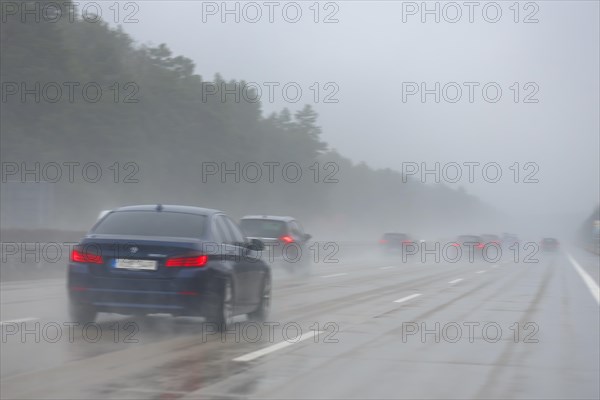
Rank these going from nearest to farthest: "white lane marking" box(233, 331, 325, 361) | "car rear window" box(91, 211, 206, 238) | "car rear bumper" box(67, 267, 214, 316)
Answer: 1. "white lane marking" box(233, 331, 325, 361)
2. "car rear bumper" box(67, 267, 214, 316)
3. "car rear window" box(91, 211, 206, 238)

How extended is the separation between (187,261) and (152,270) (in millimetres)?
420

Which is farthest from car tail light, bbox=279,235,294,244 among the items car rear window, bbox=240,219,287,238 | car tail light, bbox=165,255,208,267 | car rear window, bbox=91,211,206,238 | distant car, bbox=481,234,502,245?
distant car, bbox=481,234,502,245

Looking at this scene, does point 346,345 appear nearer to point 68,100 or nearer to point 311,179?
point 68,100

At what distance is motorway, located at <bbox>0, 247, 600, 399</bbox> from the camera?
24.3 ft

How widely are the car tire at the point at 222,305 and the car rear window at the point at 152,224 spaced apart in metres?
0.73

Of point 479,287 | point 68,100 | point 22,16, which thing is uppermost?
→ point 22,16

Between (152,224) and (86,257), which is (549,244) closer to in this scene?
(152,224)

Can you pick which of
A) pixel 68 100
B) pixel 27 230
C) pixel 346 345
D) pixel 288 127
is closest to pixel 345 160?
pixel 288 127

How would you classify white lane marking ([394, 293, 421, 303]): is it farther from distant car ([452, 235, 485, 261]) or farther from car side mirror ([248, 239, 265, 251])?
distant car ([452, 235, 485, 261])

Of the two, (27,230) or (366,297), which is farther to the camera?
(27,230)

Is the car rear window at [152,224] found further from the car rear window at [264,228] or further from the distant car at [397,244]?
the distant car at [397,244]

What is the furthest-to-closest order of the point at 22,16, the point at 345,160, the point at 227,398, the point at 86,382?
1. the point at 345,160
2. the point at 22,16
3. the point at 86,382
4. the point at 227,398

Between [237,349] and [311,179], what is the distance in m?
94.1

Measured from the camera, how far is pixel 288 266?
25906 mm
